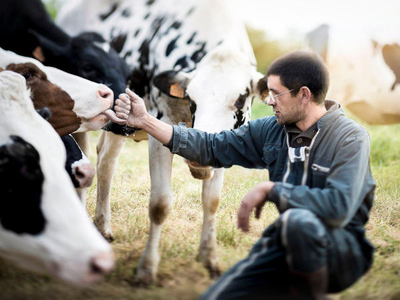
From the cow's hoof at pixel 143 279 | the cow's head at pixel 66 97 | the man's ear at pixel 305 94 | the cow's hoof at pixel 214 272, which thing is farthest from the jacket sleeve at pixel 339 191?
the cow's head at pixel 66 97

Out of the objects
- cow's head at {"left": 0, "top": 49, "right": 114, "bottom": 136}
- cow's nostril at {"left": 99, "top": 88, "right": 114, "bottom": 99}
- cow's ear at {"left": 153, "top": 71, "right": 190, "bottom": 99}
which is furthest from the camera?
cow's ear at {"left": 153, "top": 71, "right": 190, "bottom": 99}

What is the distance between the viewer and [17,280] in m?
2.79

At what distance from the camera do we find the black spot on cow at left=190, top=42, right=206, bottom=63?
12.8 feet

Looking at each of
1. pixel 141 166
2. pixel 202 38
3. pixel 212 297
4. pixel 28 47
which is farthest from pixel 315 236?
pixel 141 166

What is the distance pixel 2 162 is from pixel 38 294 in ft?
2.38

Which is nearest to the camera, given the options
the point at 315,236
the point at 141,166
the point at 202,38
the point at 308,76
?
the point at 315,236

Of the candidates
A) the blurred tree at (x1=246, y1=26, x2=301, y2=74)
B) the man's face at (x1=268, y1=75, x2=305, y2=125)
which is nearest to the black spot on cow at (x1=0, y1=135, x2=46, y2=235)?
the man's face at (x1=268, y1=75, x2=305, y2=125)

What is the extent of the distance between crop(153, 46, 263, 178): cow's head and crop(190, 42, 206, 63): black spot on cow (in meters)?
0.16

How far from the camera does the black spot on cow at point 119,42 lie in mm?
4823

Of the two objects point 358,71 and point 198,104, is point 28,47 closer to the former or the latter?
point 198,104

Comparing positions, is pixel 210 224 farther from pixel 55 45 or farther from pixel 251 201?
pixel 55 45

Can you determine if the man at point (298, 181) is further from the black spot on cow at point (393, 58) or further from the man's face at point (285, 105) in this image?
the black spot on cow at point (393, 58)

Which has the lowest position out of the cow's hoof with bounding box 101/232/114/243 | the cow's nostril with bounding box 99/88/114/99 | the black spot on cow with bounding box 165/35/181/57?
the cow's hoof with bounding box 101/232/114/243

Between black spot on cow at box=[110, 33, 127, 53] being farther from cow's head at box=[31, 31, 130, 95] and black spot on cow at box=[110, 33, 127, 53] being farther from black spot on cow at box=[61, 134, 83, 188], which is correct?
black spot on cow at box=[61, 134, 83, 188]
